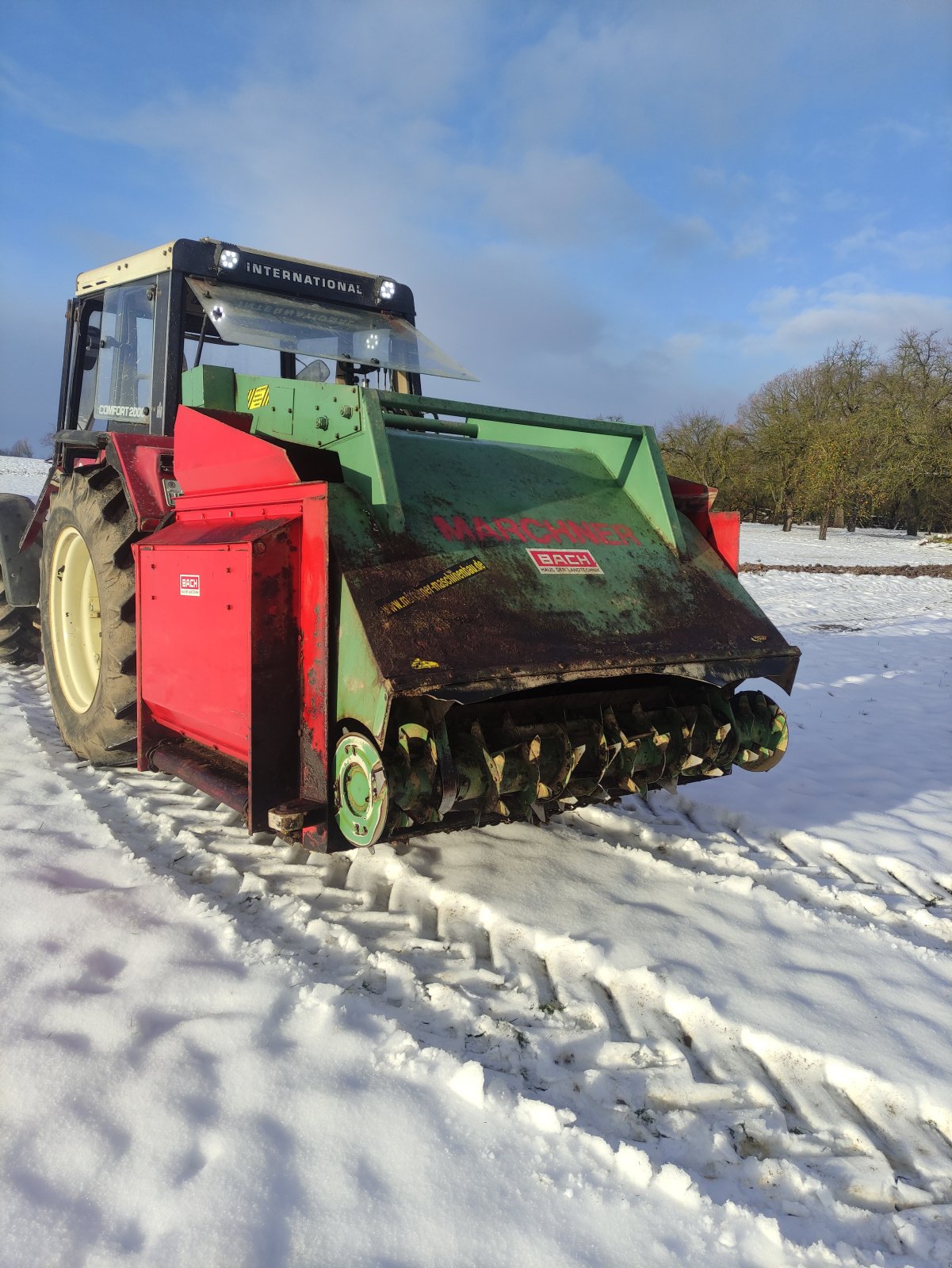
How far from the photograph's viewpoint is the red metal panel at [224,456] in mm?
2658

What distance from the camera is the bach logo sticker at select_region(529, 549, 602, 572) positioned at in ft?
9.53

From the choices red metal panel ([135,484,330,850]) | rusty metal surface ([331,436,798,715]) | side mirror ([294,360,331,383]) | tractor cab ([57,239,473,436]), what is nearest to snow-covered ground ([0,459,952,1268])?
red metal panel ([135,484,330,850])

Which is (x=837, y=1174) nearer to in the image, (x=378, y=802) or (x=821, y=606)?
(x=378, y=802)

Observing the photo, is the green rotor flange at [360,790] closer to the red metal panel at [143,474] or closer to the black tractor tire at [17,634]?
the red metal panel at [143,474]

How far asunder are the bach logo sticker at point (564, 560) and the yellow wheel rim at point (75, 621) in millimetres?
2492

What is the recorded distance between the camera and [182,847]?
10.2 ft

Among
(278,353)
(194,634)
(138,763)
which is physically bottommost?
(138,763)

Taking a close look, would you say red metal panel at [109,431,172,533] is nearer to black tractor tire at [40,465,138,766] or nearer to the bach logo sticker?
black tractor tire at [40,465,138,766]

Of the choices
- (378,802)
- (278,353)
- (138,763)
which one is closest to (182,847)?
(138,763)

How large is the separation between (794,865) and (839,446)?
2670cm

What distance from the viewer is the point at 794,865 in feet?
10.4

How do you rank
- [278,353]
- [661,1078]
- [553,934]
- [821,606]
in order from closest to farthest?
[661,1078] < [553,934] < [278,353] < [821,606]

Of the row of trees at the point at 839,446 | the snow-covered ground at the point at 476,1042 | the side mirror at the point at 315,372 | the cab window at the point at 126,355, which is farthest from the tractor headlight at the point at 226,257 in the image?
the row of trees at the point at 839,446

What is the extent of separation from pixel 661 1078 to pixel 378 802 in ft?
3.19
